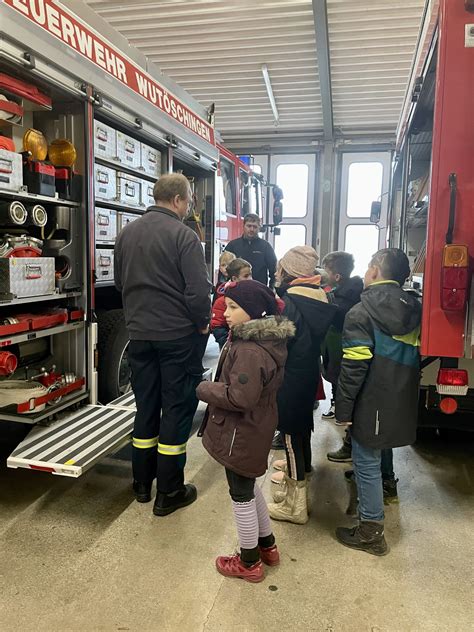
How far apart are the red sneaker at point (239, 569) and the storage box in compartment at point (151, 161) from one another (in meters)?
3.04

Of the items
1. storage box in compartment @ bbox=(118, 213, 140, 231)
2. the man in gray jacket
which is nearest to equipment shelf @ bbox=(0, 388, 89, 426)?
the man in gray jacket

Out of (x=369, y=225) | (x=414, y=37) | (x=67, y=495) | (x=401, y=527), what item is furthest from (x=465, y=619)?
(x=369, y=225)

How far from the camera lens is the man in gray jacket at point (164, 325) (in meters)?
2.73

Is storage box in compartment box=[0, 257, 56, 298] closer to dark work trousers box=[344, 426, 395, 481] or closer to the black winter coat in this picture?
the black winter coat

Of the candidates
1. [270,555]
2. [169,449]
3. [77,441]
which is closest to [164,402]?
[169,449]

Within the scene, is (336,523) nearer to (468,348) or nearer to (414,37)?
(468,348)

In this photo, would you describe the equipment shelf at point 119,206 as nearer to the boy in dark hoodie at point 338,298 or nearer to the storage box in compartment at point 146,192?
the storage box in compartment at point 146,192

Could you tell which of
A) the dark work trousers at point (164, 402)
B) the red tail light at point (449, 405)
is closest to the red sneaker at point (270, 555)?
the dark work trousers at point (164, 402)

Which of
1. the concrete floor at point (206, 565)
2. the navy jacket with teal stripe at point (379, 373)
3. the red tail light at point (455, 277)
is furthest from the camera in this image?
the navy jacket with teal stripe at point (379, 373)

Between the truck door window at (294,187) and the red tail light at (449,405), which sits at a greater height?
the truck door window at (294,187)

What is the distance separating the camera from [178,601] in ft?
6.90

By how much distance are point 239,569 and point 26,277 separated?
1.86m

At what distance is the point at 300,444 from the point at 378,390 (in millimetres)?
544

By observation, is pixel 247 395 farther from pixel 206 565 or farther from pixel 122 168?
pixel 122 168
